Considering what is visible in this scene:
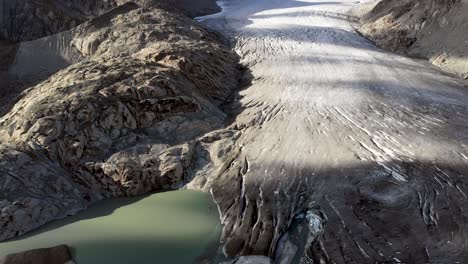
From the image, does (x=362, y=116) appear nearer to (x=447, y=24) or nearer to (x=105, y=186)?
(x=105, y=186)

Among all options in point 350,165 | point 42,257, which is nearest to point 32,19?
point 42,257

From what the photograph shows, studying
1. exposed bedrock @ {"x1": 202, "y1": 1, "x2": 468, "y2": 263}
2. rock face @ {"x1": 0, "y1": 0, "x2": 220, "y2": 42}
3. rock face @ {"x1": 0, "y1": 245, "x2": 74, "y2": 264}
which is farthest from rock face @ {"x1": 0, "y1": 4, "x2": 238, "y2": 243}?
rock face @ {"x1": 0, "y1": 0, "x2": 220, "y2": 42}

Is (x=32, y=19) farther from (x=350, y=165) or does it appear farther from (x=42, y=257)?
(x=350, y=165)

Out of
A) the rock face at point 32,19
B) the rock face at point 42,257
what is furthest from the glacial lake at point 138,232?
the rock face at point 32,19

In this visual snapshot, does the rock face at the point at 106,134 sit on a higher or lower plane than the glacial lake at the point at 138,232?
higher

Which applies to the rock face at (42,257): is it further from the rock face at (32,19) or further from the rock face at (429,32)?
the rock face at (32,19)

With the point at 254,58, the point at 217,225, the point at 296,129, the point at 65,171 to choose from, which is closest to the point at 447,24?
the point at 254,58
